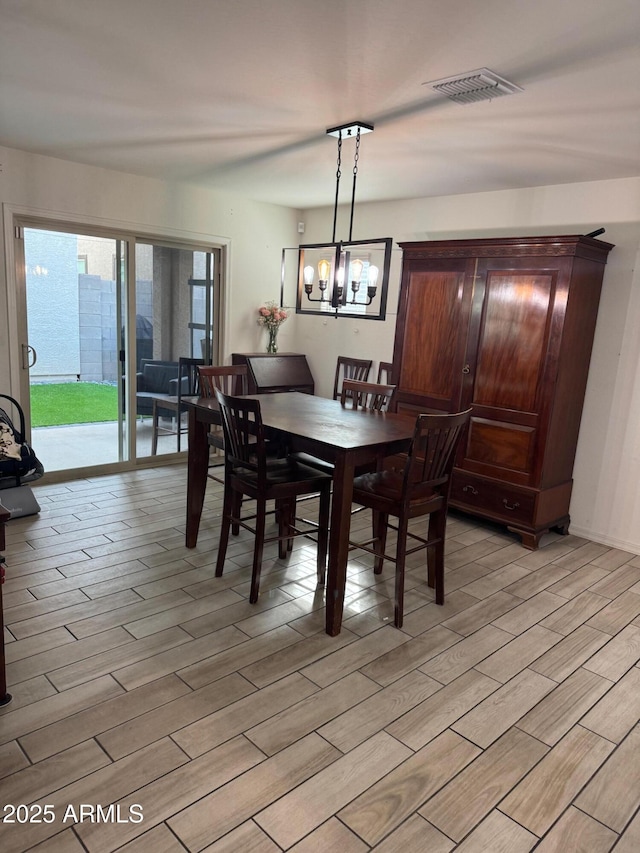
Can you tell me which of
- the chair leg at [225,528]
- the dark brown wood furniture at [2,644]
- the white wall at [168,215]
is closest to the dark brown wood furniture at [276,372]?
the white wall at [168,215]

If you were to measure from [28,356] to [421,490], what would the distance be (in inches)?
130

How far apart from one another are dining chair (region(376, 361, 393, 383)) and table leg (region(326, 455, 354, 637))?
2.56m

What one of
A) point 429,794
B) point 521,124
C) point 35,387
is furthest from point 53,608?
point 521,124

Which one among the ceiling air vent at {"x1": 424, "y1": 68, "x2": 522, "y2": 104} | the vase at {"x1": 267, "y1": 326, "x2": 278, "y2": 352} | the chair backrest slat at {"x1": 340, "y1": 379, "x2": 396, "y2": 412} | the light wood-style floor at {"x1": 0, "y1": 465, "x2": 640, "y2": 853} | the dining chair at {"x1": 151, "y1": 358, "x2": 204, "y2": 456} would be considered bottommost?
the light wood-style floor at {"x1": 0, "y1": 465, "x2": 640, "y2": 853}

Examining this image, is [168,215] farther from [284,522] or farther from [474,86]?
[474,86]

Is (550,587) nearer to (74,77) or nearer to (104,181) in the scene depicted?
(74,77)

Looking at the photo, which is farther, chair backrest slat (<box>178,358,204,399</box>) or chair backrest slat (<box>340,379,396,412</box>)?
chair backrest slat (<box>178,358,204,399</box>)

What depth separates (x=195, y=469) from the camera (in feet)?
11.5

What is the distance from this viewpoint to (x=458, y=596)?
317cm

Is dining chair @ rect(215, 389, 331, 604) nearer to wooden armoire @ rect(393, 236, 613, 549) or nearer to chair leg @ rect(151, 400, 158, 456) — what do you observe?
wooden armoire @ rect(393, 236, 613, 549)

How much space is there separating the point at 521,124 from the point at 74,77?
2128 mm

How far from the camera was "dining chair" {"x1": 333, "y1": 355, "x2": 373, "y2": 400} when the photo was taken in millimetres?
5328

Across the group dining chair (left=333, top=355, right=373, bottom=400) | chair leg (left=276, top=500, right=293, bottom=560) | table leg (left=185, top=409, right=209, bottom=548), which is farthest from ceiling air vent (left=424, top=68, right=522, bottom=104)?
dining chair (left=333, top=355, right=373, bottom=400)

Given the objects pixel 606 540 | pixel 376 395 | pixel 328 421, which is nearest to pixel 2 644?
pixel 328 421
